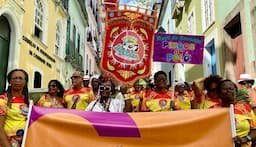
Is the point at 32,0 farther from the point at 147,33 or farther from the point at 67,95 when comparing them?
the point at 67,95

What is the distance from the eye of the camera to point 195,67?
14.1 meters

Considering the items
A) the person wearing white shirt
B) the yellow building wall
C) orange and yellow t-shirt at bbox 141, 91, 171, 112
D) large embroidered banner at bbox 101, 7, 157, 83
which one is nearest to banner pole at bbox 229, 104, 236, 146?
orange and yellow t-shirt at bbox 141, 91, 171, 112

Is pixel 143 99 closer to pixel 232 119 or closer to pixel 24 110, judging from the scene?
pixel 232 119

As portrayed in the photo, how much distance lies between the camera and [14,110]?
3584 millimetres

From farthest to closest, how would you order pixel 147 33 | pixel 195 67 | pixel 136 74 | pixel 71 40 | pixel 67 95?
pixel 71 40 < pixel 195 67 < pixel 147 33 < pixel 136 74 < pixel 67 95

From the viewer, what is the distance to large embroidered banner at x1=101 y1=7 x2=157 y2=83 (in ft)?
25.3

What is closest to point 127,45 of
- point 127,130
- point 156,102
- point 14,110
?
point 156,102

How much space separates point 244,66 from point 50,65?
28.6ft

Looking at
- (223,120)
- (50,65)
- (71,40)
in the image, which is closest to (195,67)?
(50,65)

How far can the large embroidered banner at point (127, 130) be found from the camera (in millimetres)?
→ 3537

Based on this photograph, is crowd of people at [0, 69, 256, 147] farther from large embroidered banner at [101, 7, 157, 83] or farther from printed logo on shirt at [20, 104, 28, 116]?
large embroidered banner at [101, 7, 157, 83]

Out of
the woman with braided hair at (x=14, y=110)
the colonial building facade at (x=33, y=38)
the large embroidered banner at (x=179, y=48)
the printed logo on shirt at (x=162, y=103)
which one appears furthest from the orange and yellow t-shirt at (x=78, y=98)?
the colonial building facade at (x=33, y=38)

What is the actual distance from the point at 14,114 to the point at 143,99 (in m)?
2.21

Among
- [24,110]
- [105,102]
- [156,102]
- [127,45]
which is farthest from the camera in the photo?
[127,45]
